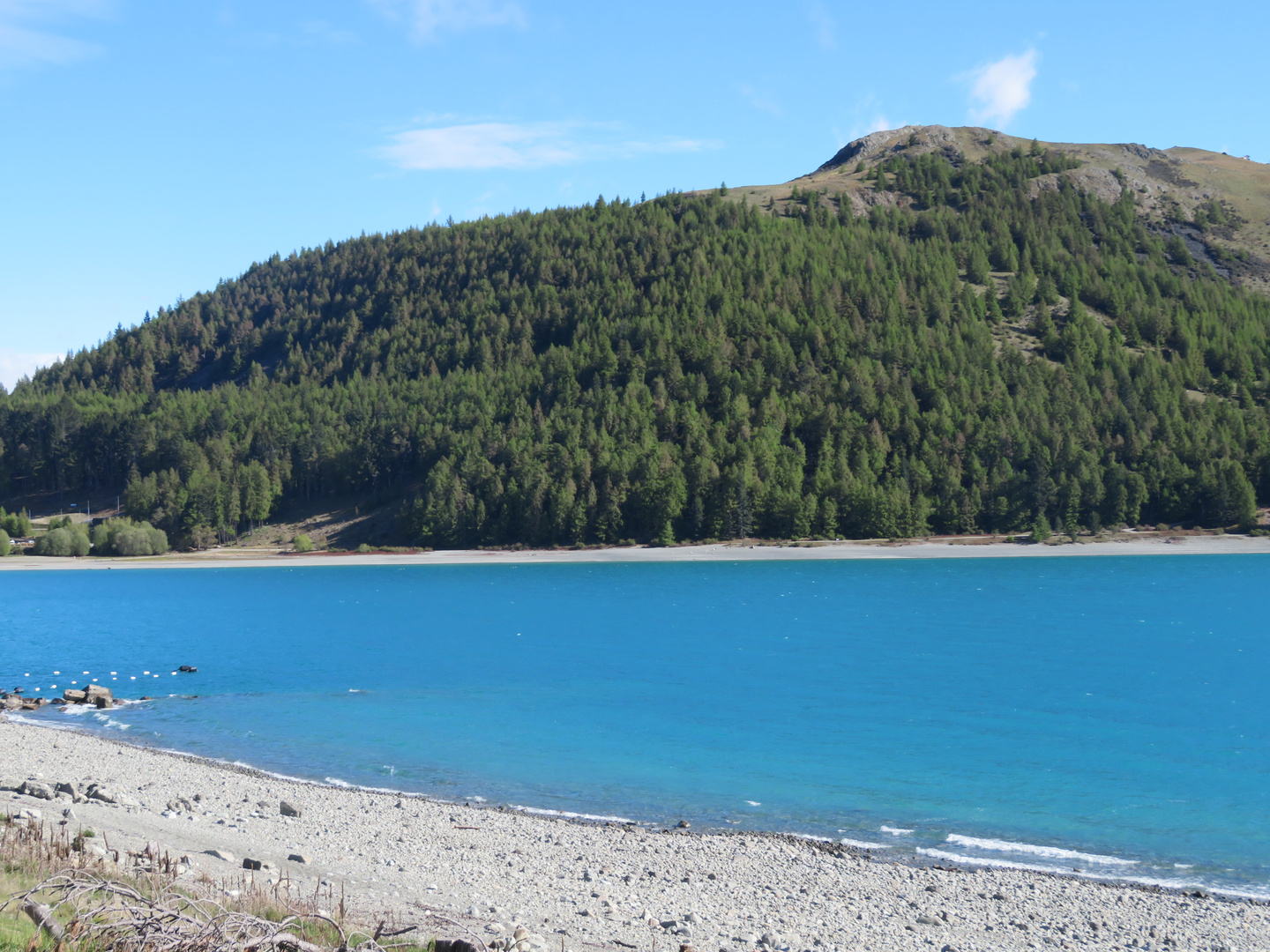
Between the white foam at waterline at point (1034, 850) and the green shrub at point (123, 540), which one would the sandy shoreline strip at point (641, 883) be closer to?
the white foam at waterline at point (1034, 850)

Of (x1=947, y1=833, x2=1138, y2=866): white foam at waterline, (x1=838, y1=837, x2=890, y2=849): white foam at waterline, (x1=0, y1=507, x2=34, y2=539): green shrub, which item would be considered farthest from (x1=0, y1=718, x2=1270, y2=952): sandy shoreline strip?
(x1=0, y1=507, x2=34, y2=539): green shrub

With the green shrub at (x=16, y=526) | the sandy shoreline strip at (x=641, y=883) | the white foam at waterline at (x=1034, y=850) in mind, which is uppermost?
the green shrub at (x=16, y=526)

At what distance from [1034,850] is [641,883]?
8389 mm

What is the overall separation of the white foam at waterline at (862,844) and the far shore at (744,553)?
312 feet

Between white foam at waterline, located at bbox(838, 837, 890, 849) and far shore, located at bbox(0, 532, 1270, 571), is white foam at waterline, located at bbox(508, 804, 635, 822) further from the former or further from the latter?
far shore, located at bbox(0, 532, 1270, 571)

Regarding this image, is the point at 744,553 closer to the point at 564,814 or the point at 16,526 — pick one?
the point at 564,814

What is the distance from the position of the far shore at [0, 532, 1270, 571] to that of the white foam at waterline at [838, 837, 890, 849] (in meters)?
94.9

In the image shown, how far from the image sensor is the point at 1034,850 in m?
18.7

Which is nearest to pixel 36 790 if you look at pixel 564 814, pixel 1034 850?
pixel 564 814

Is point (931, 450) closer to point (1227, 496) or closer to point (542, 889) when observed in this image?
point (1227, 496)

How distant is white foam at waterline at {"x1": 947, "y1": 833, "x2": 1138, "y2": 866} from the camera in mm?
17984

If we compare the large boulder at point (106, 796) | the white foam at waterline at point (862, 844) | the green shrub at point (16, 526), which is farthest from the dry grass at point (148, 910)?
the green shrub at point (16, 526)

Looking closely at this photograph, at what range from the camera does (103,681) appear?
40531mm

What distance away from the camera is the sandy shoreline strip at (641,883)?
44.5ft
